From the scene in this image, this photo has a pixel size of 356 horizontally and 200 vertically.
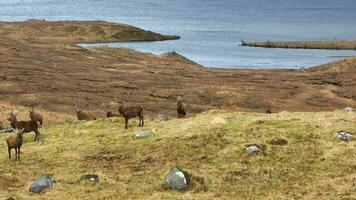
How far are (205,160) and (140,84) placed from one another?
48.6 metres

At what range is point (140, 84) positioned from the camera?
73250 millimetres

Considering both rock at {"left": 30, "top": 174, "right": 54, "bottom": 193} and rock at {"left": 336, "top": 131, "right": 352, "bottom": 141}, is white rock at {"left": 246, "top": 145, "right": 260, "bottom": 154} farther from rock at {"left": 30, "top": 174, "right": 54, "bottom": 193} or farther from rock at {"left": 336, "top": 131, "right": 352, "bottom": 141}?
rock at {"left": 30, "top": 174, "right": 54, "bottom": 193}

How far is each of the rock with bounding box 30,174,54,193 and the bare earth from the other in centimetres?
2717

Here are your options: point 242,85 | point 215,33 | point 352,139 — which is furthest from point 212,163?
point 215,33

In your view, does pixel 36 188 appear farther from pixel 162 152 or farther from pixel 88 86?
pixel 88 86

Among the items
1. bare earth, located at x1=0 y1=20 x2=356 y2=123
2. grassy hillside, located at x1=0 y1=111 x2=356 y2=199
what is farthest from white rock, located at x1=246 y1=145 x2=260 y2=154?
bare earth, located at x1=0 y1=20 x2=356 y2=123

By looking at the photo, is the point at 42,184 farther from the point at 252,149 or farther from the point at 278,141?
the point at 278,141

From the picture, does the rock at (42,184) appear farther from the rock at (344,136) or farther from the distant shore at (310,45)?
the distant shore at (310,45)

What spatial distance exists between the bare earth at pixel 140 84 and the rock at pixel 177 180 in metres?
28.6

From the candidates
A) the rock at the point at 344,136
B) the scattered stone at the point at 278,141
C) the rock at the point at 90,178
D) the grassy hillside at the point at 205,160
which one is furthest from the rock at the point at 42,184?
the rock at the point at 344,136

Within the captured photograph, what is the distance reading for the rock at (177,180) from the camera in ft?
73.6

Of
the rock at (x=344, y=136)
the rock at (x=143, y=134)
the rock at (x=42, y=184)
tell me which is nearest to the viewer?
the rock at (x=42, y=184)

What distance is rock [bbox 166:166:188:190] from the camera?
22.4 meters

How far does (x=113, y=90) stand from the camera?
6762cm
